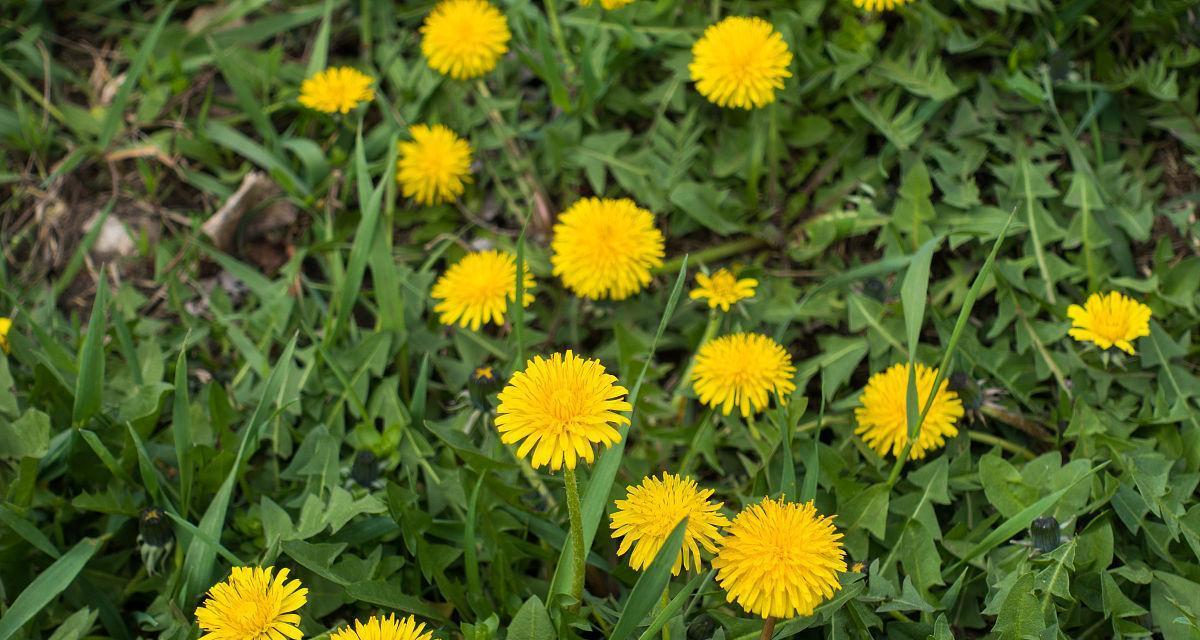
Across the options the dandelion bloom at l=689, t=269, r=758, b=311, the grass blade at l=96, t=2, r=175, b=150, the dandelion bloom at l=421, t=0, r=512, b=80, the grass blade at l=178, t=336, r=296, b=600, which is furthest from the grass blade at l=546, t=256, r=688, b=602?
the grass blade at l=96, t=2, r=175, b=150

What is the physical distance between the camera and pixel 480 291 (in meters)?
2.11

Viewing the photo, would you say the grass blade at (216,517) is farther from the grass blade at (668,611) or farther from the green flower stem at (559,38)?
the green flower stem at (559,38)

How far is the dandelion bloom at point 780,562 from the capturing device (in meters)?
1.47

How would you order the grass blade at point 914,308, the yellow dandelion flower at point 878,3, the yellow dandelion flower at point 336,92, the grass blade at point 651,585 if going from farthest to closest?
the yellow dandelion flower at point 336,92 → the yellow dandelion flower at point 878,3 → the grass blade at point 914,308 → the grass blade at point 651,585

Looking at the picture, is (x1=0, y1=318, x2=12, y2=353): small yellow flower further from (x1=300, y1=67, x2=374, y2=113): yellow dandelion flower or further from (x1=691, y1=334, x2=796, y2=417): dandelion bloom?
(x1=691, y1=334, x2=796, y2=417): dandelion bloom

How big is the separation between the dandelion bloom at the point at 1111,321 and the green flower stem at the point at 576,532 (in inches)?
42.5

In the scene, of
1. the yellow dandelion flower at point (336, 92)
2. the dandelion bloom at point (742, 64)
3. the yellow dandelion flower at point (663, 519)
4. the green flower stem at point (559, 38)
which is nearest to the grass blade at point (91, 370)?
the yellow dandelion flower at point (336, 92)

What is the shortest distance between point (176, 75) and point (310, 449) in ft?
4.31

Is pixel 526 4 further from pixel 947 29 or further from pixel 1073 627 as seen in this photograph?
pixel 1073 627

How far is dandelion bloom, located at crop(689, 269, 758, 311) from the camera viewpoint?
2041 mm

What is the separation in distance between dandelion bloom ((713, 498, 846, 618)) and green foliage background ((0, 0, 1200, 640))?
0.39 feet

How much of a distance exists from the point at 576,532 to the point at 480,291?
2.31 feet

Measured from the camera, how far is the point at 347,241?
2.54 meters

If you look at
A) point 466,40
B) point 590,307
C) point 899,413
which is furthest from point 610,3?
point 899,413
